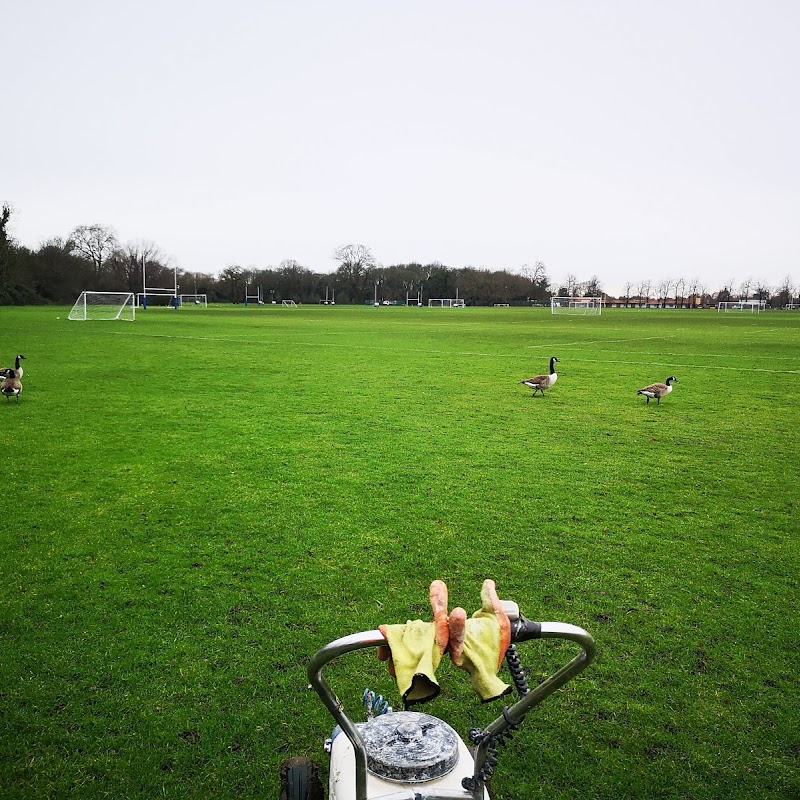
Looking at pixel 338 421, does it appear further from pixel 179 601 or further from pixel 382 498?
pixel 179 601

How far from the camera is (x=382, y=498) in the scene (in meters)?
6.50

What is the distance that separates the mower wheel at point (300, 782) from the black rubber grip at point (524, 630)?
1152 mm

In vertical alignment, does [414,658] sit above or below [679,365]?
above

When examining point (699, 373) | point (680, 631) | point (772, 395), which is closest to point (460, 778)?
point (680, 631)

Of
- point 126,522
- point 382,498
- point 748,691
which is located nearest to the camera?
point 748,691

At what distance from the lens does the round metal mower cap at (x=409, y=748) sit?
197 centimetres

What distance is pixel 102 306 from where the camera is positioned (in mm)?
49594

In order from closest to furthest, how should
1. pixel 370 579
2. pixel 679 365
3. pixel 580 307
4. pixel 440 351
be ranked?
pixel 370 579 < pixel 679 365 < pixel 440 351 < pixel 580 307

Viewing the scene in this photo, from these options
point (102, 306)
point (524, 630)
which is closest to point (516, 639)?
point (524, 630)

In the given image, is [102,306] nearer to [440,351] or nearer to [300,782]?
[440,351]

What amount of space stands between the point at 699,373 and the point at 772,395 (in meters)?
3.84

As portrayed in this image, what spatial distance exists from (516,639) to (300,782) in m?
1.17

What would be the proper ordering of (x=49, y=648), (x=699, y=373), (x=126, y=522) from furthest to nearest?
(x=699, y=373) < (x=126, y=522) < (x=49, y=648)

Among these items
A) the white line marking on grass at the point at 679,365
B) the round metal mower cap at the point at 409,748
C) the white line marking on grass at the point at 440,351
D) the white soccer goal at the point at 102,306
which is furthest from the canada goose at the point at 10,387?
the white soccer goal at the point at 102,306
